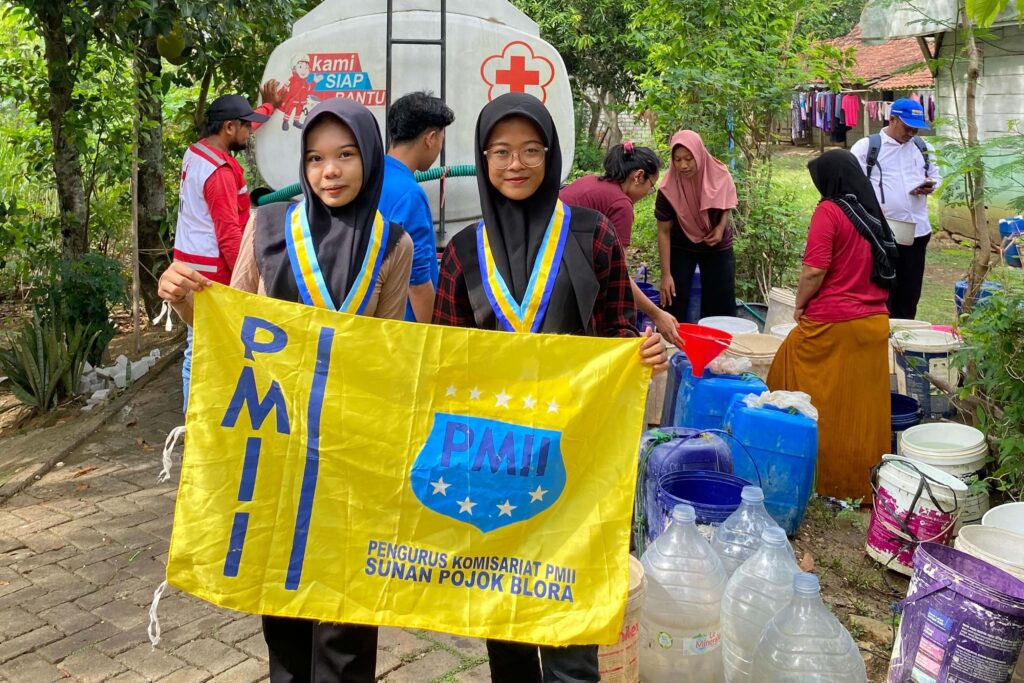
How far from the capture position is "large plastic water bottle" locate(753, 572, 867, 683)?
2.96 metres

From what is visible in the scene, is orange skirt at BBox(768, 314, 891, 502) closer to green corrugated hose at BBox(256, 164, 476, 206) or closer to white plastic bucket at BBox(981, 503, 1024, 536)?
white plastic bucket at BBox(981, 503, 1024, 536)

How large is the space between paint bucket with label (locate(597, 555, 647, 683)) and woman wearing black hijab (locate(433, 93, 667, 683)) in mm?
419

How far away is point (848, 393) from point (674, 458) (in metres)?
1.36

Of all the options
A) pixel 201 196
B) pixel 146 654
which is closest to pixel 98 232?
pixel 201 196

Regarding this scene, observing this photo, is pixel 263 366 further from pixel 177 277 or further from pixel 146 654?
pixel 146 654

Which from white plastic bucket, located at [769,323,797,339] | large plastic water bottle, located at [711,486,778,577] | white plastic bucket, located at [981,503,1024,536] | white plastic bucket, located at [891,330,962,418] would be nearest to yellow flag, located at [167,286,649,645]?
large plastic water bottle, located at [711,486,778,577]

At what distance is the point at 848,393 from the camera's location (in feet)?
16.3

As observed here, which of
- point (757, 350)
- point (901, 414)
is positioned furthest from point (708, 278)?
point (901, 414)

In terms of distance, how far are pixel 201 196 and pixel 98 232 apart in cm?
448

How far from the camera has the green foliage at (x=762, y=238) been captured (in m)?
8.19

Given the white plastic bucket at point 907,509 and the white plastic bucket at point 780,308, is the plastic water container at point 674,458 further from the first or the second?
the white plastic bucket at point 780,308

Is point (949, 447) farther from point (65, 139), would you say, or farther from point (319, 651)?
point (65, 139)

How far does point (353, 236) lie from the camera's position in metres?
2.61

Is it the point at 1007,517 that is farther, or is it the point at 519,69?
the point at 519,69
